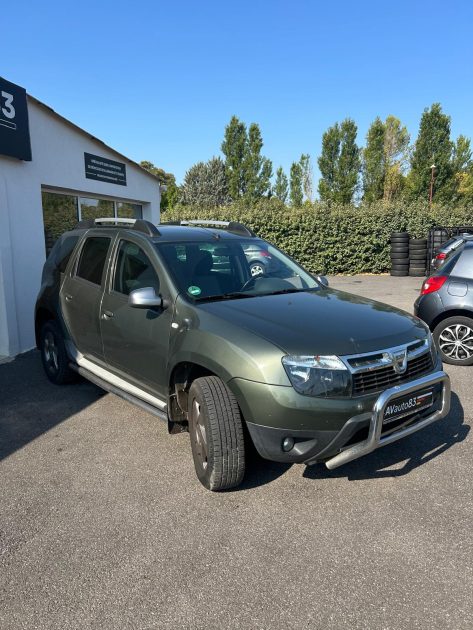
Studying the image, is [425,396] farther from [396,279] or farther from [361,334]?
[396,279]

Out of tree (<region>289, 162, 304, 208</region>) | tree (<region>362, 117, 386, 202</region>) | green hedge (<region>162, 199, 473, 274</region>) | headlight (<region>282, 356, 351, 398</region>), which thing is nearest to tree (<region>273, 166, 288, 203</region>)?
tree (<region>289, 162, 304, 208</region>)

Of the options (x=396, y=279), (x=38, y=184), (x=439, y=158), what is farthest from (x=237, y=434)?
(x=439, y=158)

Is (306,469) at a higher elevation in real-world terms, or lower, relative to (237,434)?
lower

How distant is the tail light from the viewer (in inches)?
235

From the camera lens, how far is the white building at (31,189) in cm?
654

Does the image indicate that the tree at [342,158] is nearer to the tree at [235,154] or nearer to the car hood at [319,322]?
the tree at [235,154]

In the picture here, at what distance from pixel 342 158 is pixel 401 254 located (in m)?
25.1

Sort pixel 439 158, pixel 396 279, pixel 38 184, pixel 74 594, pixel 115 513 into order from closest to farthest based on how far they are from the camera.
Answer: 1. pixel 74 594
2. pixel 115 513
3. pixel 38 184
4. pixel 396 279
5. pixel 439 158

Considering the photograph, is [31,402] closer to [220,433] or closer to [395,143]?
[220,433]

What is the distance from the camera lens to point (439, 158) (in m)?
34.6

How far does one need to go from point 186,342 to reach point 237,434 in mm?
720

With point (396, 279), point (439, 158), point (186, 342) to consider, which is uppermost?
point (439, 158)

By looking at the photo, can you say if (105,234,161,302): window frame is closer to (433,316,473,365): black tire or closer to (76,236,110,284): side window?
(76,236,110,284): side window

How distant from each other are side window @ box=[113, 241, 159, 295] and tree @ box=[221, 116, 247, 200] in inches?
1602
